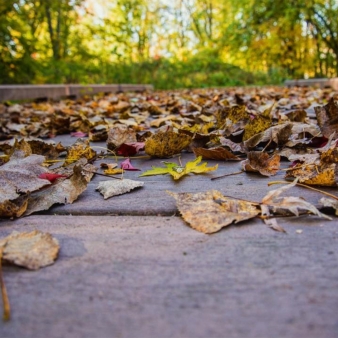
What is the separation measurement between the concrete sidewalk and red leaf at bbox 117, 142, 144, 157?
68 centimetres

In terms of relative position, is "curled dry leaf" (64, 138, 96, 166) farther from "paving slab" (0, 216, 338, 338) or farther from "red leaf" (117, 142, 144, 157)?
"paving slab" (0, 216, 338, 338)

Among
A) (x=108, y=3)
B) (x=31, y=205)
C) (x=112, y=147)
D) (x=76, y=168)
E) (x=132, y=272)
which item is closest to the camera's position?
(x=132, y=272)

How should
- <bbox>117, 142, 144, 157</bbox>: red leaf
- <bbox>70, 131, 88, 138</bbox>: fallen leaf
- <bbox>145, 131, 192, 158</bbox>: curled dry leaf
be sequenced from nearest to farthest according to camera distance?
<bbox>145, 131, 192, 158</bbox>: curled dry leaf, <bbox>117, 142, 144, 157</bbox>: red leaf, <bbox>70, 131, 88, 138</bbox>: fallen leaf

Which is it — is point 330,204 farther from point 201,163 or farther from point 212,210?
point 201,163

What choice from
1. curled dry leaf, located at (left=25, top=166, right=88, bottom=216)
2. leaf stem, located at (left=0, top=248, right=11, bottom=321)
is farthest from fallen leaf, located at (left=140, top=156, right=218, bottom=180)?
leaf stem, located at (left=0, top=248, right=11, bottom=321)

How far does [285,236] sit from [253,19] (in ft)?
46.2

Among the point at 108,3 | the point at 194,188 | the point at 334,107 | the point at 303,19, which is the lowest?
the point at 194,188

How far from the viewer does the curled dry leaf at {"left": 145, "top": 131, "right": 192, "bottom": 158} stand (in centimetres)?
139

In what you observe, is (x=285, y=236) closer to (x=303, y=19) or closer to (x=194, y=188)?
(x=194, y=188)

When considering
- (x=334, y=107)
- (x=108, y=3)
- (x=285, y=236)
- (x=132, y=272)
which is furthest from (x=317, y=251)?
(x=108, y=3)

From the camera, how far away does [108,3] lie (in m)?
19.2

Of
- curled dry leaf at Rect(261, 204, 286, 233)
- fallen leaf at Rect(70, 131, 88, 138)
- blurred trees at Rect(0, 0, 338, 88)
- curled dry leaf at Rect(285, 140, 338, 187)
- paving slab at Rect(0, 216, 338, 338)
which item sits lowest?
fallen leaf at Rect(70, 131, 88, 138)

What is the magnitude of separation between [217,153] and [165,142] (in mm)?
200

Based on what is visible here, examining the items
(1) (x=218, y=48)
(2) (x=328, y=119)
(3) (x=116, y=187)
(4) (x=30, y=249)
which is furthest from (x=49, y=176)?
(1) (x=218, y=48)
